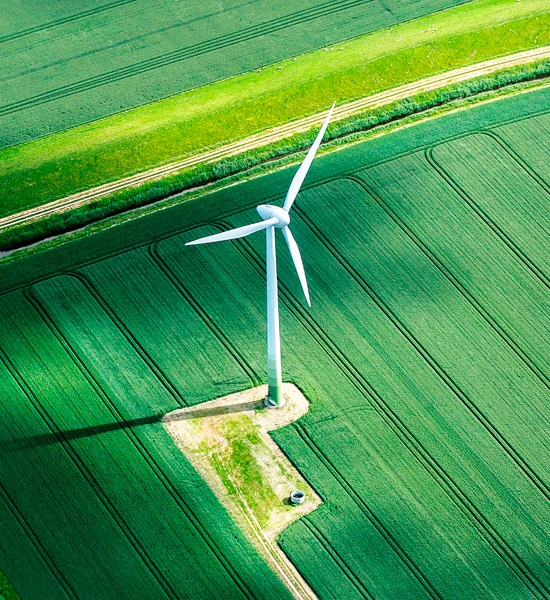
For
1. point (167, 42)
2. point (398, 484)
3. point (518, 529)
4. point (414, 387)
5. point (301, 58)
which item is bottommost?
point (518, 529)

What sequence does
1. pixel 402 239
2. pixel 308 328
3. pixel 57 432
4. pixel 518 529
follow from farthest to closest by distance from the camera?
pixel 402 239 < pixel 308 328 < pixel 57 432 < pixel 518 529

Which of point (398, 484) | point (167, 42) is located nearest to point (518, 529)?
point (398, 484)

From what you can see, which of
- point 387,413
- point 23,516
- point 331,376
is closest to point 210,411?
point 331,376

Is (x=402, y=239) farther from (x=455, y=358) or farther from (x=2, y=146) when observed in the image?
(x=2, y=146)

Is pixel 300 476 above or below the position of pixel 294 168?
below

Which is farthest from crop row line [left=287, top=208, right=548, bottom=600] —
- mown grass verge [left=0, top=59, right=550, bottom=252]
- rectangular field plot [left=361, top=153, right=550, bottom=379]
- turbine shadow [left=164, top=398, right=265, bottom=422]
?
mown grass verge [left=0, top=59, right=550, bottom=252]

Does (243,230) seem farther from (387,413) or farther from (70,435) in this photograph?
(70,435)

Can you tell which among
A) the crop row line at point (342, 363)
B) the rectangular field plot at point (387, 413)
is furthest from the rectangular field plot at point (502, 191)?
the crop row line at point (342, 363)
